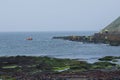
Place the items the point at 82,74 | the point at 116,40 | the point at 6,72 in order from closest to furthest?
the point at 82,74, the point at 6,72, the point at 116,40

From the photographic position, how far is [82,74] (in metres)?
53.4

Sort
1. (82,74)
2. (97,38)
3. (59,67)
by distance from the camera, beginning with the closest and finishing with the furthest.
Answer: (82,74), (59,67), (97,38)

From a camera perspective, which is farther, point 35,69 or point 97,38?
point 97,38

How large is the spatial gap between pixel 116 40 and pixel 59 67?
8852 centimetres

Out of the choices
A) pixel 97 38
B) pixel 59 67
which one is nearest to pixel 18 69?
pixel 59 67

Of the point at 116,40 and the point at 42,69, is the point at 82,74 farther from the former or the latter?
the point at 116,40

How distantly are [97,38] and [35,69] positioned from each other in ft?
368

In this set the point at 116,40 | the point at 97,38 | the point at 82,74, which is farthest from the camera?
the point at 97,38

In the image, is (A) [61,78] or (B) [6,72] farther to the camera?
(B) [6,72]

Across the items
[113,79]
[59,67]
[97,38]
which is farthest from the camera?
[97,38]

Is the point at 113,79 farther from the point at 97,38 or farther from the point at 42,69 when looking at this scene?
the point at 97,38

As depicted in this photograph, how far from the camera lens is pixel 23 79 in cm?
4859

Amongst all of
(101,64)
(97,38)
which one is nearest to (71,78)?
(101,64)

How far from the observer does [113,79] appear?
157 feet
